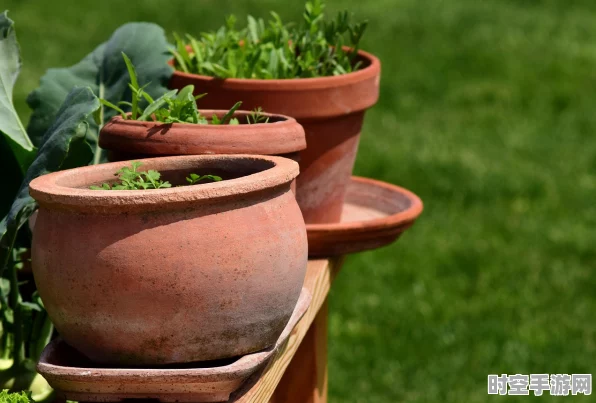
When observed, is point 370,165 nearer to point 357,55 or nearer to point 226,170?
point 357,55

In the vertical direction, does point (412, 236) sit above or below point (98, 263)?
below

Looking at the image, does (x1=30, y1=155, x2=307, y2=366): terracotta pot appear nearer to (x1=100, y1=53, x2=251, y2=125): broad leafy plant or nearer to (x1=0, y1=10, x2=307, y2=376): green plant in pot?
(x1=0, y1=10, x2=307, y2=376): green plant in pot

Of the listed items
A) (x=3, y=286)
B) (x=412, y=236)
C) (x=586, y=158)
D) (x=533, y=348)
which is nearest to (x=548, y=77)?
(x=586, y=158)

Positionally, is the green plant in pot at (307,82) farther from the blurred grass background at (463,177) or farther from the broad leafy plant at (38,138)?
the blurred grass background at (463,177)

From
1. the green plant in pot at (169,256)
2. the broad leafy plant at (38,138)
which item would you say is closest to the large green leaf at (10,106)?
the broad leafy plant at (38,138)

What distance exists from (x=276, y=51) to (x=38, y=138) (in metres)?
0.51

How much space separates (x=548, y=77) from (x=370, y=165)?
2.04 meters

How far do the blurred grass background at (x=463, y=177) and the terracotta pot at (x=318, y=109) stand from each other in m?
1.85

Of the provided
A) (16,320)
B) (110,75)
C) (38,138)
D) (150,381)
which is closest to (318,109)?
(110,75)

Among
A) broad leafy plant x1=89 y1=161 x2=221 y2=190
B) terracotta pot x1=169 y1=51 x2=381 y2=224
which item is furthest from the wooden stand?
broad leafy plant x1=89 y1=161 x2=221 y2=190

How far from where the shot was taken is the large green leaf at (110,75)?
1922 mm

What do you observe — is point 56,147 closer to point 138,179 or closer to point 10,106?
point 138,179

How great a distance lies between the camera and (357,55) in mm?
2199

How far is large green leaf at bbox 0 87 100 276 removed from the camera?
146 cm
